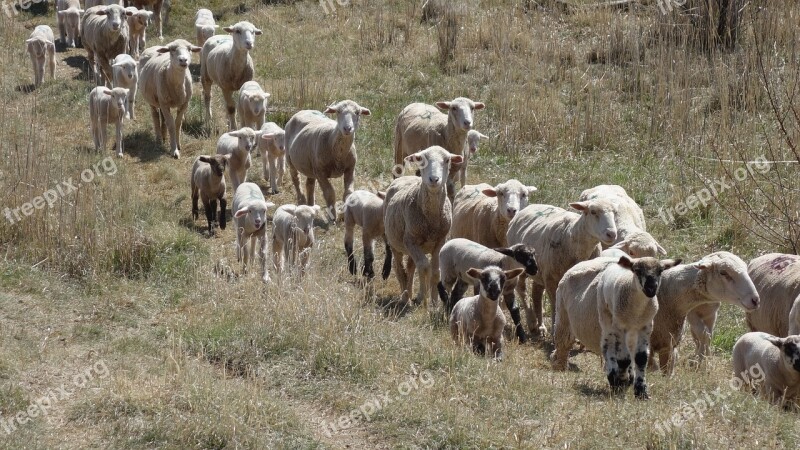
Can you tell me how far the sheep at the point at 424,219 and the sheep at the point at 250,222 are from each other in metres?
1.41

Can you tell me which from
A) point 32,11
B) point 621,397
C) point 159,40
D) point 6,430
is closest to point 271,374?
point 6,430

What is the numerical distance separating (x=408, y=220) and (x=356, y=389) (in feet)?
10.6

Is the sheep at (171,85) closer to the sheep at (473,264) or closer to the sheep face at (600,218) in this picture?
the sheep at (473,264)

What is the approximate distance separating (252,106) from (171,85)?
1528 mm

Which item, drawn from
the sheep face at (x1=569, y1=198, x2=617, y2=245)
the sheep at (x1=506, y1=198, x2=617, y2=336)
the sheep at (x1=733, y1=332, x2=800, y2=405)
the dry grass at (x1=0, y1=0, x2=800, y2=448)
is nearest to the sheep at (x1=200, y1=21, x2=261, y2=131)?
the dry grass at (x1=0, y1=0, x2=800, y2=448)

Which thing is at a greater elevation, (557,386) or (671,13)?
(671,13)

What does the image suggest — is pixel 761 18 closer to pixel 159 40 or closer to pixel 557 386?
pixel 557 386

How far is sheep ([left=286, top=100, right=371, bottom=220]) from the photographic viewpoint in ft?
44.8

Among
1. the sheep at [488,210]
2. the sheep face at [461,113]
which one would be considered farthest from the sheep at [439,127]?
the sheep at [488,210]

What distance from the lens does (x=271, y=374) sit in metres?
8.69

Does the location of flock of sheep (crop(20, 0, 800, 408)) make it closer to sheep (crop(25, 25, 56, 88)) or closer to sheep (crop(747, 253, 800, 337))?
sheep (crop(747, 253, 800, 337))

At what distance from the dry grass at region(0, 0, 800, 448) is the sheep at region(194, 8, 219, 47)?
3.79 feet

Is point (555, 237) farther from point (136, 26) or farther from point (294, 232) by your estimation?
point (136, 26)

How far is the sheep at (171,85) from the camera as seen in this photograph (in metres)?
16.3
